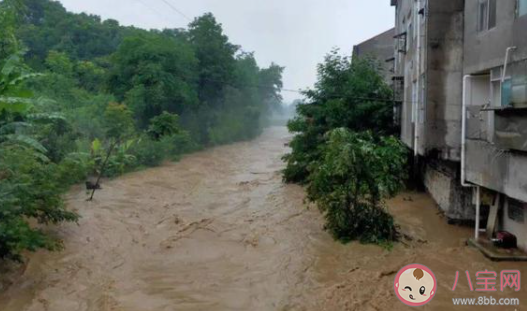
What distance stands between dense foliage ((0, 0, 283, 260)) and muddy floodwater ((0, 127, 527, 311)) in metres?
0.94

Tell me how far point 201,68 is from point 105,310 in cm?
2774

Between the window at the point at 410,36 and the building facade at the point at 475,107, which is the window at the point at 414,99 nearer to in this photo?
the building facade at the point at 475,107

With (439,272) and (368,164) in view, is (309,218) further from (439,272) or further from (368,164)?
(439,272)

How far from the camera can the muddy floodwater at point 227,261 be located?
25.6ft

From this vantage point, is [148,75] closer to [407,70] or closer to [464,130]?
[407,70]

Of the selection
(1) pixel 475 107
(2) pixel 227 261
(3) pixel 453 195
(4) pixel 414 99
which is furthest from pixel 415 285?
(4) pixel 414 99

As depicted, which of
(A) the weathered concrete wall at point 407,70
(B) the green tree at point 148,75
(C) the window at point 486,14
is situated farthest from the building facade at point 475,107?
(B) the green tree at point 148,75

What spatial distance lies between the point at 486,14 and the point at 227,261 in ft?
23.3

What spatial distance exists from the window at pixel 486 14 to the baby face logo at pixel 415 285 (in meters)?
4.77

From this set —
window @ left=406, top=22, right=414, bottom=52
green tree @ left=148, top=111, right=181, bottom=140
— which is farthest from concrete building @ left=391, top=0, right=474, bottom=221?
green tree @ left=148, top=111, right=181, bottom=140

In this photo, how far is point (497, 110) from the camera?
27.4 feet

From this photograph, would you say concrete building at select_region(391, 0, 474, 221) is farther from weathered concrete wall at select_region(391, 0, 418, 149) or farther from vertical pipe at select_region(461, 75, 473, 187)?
weathered concrete wall at select_region(391, 0, 418, 149)

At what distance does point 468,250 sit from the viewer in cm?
959

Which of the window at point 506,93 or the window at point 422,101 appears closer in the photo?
the window at point 506,93
